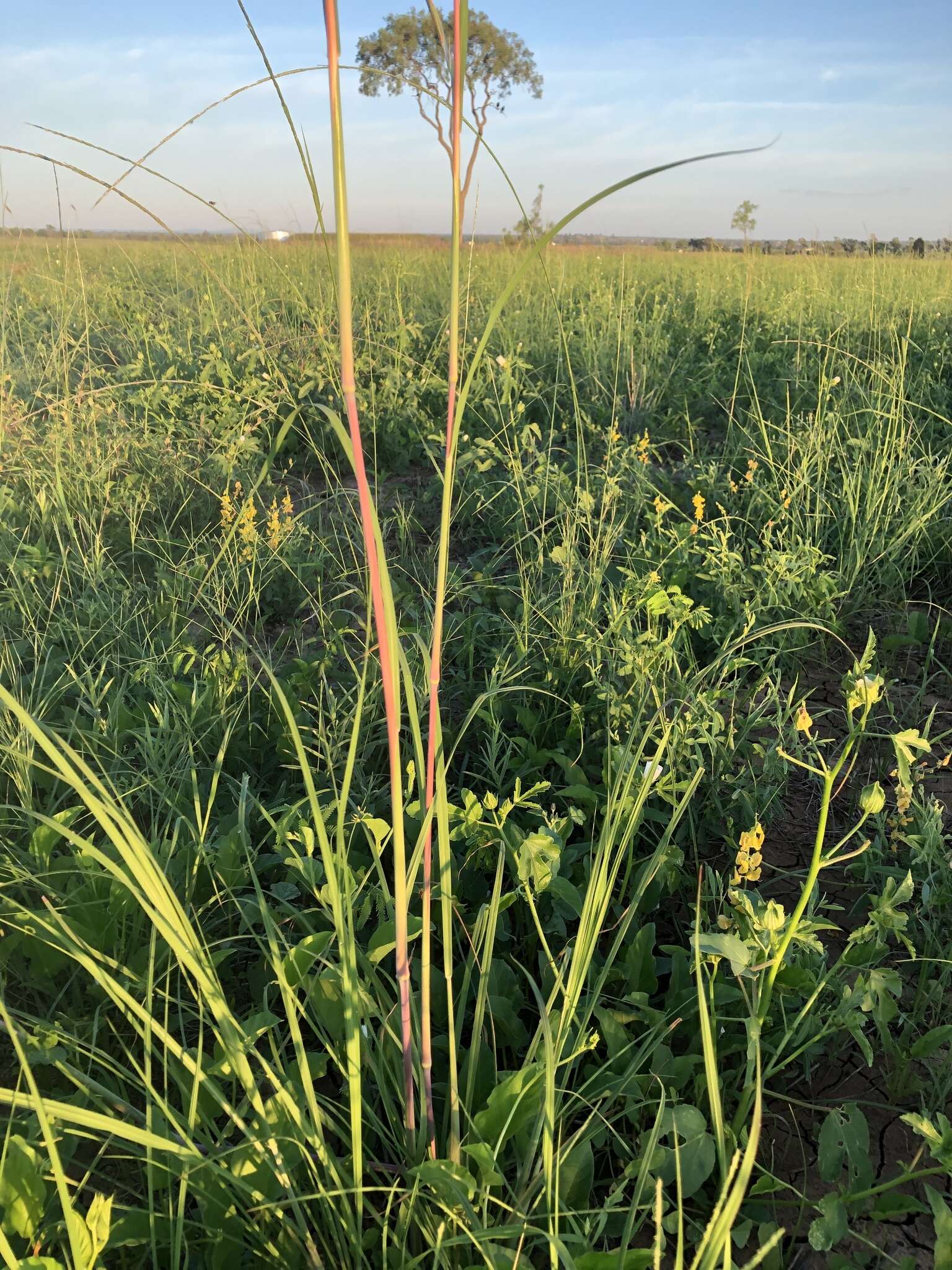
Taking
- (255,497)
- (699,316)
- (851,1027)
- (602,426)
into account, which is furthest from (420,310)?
(851,1027)

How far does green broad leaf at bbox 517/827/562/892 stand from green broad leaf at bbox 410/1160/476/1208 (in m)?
0.33

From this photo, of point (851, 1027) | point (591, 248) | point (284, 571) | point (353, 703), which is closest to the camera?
point (851, 1027)

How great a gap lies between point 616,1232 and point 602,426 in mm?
2959

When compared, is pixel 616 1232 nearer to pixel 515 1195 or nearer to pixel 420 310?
pixel 515 1195

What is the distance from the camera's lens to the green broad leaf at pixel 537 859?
40.7 inches

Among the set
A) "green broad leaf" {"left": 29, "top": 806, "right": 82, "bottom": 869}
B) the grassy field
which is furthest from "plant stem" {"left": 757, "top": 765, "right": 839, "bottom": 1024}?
"green broad leaf" {"left": 29, "top": 806, "right": 82, "bottom": 869}

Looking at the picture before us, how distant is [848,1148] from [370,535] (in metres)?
0.89

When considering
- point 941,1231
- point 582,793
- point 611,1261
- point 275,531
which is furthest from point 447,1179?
point 275,531

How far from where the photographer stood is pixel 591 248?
1187 cm

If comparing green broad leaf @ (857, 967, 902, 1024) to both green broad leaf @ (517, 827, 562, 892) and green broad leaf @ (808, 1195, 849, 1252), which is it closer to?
green broad leaf @ (808, 1195, 849, 1252)

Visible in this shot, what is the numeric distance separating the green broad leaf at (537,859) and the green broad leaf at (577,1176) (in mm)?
299

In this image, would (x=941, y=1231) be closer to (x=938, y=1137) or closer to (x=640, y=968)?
(x=938, y=1137)

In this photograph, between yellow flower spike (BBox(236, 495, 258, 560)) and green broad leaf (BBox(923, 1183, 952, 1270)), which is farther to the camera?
yellow flower spike (BBox(236, 495, 258, 560))

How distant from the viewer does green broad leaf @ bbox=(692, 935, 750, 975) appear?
0.87 meters
